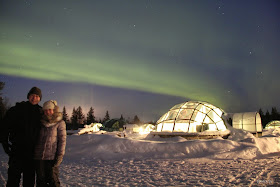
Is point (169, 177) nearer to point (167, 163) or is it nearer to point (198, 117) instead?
point (167, 163)

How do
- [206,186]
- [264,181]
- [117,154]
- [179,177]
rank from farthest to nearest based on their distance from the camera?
[117,154], [179,177], [264,181], [206,186]

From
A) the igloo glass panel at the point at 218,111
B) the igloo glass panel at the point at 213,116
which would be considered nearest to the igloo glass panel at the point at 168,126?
the igloo glass panel at the point at 213,116

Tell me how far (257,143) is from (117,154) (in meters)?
7.61

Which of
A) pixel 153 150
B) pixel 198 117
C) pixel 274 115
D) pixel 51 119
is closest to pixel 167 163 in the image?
pixel 153 150

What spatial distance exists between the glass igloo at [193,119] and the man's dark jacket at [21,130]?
12.4 meters

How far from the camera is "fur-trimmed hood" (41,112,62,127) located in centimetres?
327

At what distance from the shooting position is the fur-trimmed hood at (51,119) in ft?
10.7

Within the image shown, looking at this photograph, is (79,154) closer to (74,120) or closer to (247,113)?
(247,113)

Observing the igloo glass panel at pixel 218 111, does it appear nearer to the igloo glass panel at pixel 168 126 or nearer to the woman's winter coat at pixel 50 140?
the igloo glass panel at pixel 168 126

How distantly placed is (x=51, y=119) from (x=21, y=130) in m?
0.53

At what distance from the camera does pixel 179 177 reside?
17.4 ft

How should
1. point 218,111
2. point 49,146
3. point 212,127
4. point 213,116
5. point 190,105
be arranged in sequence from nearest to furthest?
point 49,146, point 212,127, point 213,116, point 218,111, point 190,105

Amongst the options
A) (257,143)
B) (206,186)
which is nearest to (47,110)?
(206,186)

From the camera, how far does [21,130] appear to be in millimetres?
3318
